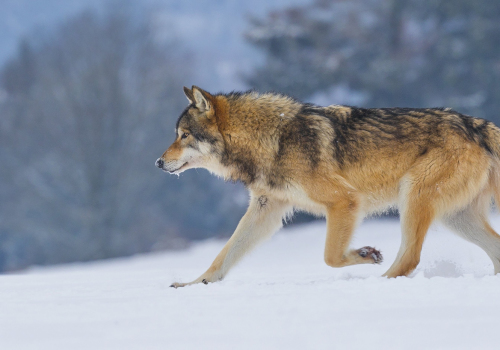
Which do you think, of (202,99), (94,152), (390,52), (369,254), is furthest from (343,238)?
(94,152)

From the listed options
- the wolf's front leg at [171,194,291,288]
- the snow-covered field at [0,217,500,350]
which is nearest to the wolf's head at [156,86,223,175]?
the wolf's front leg at [171,194,291,288]

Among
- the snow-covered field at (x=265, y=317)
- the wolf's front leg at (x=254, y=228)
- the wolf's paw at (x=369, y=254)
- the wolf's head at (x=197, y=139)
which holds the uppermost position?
the wolf's head at (x=197, y=139)

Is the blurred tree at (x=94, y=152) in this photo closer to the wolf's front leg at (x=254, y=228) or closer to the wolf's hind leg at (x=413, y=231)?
the wolf's front leg at (x=254, y=228)

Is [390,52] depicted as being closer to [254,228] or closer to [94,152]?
[94,152]

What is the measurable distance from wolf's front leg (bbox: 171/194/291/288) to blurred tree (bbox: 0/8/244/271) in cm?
1610

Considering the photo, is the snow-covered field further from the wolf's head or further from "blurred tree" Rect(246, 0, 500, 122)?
"blurred tree" Rect(246, 0, 500, 122)

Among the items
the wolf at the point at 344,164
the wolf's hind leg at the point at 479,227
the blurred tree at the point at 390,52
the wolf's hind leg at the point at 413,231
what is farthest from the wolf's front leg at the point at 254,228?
the blurred tree at the point at 390,52

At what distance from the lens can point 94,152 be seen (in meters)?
22.8

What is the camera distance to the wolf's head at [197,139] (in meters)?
5.66

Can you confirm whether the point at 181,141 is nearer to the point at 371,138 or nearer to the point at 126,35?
the point at 371,138

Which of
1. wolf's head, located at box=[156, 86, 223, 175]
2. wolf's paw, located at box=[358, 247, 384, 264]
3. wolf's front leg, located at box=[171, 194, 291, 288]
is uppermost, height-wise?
wolf's head, located at box=[156, 86, 223, 175]

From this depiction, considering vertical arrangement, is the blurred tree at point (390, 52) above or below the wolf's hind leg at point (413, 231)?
above

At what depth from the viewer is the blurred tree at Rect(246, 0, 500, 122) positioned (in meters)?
19.7

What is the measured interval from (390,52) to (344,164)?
17.2 metres
